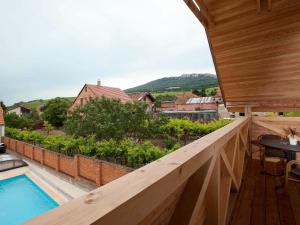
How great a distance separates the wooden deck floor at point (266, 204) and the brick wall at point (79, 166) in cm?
451

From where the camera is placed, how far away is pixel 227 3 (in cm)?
321

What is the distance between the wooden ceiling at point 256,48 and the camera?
10.6 ft

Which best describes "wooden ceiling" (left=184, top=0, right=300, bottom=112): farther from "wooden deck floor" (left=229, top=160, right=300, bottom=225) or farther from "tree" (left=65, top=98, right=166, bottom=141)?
"tree" (left=65, top=98, right=166, bottom=141)

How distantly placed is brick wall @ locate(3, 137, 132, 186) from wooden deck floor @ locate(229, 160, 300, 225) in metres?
4.51

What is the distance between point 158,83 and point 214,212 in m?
68.1

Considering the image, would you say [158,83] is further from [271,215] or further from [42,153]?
[271,215]

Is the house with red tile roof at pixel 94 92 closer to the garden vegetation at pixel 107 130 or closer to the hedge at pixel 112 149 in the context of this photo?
the garden vegetation at pixel 107 130

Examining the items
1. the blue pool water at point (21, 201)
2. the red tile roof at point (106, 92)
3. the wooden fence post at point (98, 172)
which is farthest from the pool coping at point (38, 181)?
the red tile roof at point (106, 92)

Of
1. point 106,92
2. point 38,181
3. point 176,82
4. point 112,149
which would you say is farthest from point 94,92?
point 176,82

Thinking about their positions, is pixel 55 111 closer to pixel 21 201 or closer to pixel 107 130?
pixel 21 201

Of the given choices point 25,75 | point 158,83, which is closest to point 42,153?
point 25,75

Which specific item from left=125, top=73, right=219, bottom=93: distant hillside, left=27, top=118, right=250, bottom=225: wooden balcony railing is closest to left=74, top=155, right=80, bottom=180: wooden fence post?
left=27, top=118, right=250, bottom=225: wooden balcony railing

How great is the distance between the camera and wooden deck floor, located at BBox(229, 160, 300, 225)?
7.41 ft

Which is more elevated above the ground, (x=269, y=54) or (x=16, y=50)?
(x=16, y=50)
